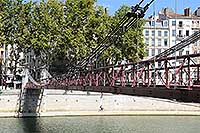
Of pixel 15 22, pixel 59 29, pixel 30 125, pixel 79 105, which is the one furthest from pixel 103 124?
pixel 15 22

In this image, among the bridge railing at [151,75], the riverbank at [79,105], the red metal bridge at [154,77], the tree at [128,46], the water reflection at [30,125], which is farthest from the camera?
the tree at [128,46]

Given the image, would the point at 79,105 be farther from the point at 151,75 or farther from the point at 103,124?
the point at 151,75

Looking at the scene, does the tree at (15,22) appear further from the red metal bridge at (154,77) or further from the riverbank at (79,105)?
the red metal bridge at (154,77)

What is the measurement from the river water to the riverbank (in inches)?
50.4

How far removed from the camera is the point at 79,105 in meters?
38.0

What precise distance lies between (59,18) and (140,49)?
701cm

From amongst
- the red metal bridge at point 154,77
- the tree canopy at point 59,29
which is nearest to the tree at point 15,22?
the tree canopy at point 59,29

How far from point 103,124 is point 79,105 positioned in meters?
5.93

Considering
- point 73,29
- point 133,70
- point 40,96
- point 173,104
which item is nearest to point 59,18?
point 73,29

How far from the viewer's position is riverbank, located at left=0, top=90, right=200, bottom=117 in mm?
36688

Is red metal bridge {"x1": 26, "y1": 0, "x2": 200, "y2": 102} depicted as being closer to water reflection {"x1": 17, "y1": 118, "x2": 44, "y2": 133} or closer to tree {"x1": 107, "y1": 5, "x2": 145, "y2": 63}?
water reflection {"x1": 17, "y1": 118, "x2": 44, "y2": 133}

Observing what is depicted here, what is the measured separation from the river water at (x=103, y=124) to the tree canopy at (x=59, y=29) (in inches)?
254

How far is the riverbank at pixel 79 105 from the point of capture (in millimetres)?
36688

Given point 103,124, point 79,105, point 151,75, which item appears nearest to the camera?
point 151,75
